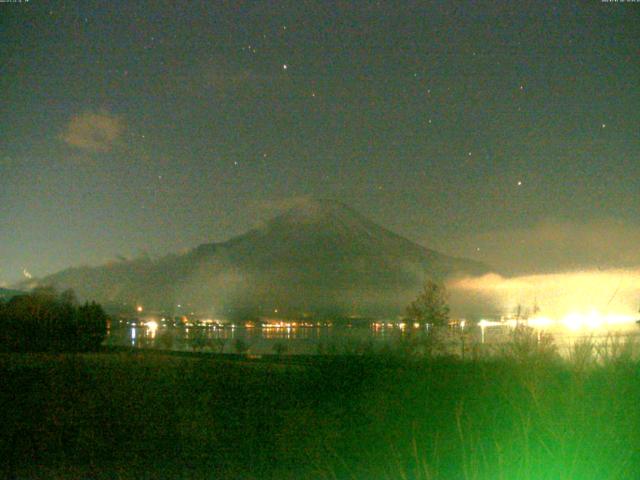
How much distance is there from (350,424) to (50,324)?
3812cm

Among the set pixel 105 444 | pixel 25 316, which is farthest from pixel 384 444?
pixel 25 316

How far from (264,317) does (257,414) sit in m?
165

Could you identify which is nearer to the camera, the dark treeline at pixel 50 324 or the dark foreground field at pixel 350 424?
the dark foreground field at pixel 350 424

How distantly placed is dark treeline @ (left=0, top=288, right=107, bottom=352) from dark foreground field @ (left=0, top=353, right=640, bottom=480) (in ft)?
85.8

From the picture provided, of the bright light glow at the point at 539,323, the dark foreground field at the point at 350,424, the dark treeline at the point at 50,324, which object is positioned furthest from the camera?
the dark treeline at the point at 50,324

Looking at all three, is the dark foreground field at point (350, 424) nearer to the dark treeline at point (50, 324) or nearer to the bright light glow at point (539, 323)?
the bright light glow at point (539, 323)

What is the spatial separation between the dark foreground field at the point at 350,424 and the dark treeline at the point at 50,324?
26154 millimetres

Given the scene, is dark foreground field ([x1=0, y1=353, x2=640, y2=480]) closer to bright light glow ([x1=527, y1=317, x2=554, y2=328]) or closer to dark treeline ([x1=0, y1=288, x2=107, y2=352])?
bright light glow ([x1=527, y1=317, x2=554, y2=328])

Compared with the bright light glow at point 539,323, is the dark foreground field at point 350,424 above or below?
below

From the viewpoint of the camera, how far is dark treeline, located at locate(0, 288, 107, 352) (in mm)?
46188

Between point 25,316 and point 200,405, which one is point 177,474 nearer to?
point 200,405

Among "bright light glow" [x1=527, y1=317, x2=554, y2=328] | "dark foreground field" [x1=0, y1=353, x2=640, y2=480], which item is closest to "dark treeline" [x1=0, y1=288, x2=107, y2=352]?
"bright light glow" [x1=527, y1=317, x2=554, y2=328]

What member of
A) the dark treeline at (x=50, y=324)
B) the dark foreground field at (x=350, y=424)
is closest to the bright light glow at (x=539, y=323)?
the dark foreground field at (x=350, y=424)

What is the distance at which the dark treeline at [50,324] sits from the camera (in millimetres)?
46188
